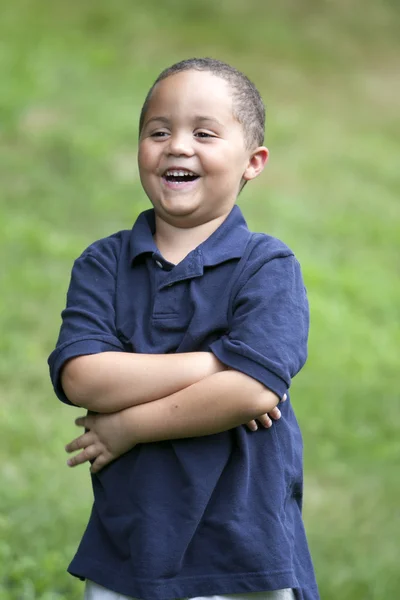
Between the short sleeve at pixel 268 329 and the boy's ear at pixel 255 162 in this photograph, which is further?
the boy's ear at pixel 255 162

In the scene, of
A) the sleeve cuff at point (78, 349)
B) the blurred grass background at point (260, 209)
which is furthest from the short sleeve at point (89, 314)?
the blurred grass background at point (260, 209)

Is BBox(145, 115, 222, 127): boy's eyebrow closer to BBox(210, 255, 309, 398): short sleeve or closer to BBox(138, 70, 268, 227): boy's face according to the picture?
BBox(138, 70, 268, 227): boy's face

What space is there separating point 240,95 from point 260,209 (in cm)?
554

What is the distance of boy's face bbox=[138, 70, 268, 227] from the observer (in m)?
2.46

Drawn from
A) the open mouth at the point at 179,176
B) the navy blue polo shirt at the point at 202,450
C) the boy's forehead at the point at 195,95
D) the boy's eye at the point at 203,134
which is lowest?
the navy blue polo shirt at the point at 202,450

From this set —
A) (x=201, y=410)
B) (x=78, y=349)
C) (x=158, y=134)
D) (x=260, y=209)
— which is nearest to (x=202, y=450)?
(x=201, y=410)

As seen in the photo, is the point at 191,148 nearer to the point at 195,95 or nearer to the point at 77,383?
the point at 195,95

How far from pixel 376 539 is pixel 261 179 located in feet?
14.3

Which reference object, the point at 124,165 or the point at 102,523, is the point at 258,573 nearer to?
the point at 102,523

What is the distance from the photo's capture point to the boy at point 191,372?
92.5 inches

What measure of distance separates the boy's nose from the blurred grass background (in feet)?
6.86

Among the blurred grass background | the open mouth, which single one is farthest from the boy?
the blurred grass background

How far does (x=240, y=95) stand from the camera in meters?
2.53

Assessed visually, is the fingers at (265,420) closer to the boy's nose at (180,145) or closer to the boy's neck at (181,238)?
the boy's neck at (181,238)
